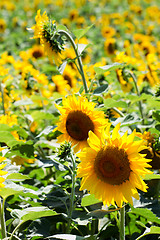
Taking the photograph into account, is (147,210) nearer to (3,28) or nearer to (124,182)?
(124,182)

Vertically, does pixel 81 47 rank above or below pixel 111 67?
above

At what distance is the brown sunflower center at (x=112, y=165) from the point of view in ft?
4.16

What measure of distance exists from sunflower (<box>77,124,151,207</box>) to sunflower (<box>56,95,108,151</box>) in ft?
0.69

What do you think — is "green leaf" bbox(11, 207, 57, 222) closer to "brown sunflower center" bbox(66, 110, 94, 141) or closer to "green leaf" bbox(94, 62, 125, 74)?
"brown sunflower center" bbox(66, 110, 94, 141)

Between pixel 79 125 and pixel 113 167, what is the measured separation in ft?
0.99

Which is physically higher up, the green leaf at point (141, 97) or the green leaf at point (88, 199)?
the green leaf at point (141, 97)

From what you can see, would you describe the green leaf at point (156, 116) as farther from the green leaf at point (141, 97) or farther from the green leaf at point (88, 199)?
the green leaf at point (88, 199)

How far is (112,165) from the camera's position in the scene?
4.20 ft

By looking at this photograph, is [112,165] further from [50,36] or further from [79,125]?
[50,36]

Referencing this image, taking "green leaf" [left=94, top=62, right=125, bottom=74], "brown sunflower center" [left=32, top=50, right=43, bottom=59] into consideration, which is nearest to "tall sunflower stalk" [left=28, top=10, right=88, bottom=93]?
"green leaf" [left=94, top=62, right=125, bottom=74]

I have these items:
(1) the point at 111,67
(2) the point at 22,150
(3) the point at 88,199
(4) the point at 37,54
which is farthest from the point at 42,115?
(4) the point at 37,54

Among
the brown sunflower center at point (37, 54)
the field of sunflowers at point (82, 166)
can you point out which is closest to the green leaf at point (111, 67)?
the field of sunflowers at point (82, 166)

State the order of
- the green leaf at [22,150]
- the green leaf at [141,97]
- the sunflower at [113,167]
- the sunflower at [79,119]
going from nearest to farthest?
1. the sunflower at [113,167]
2. the sunflower at [79,119]
3. the green leaf at [22,150]
4. the green leaf at [141,97]

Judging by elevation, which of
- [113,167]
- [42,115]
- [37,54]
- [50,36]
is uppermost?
[37,54]
